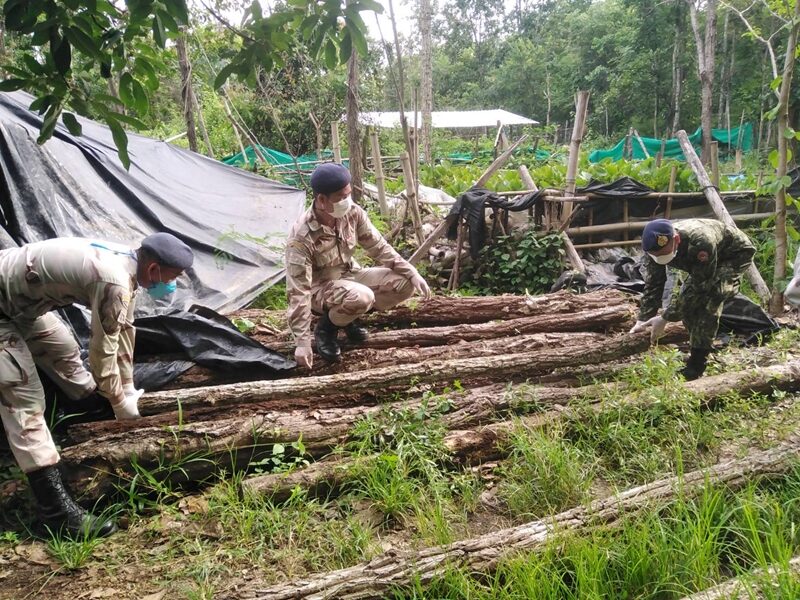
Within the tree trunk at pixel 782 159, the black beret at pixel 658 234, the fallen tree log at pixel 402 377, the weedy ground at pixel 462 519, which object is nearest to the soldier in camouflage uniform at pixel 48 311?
the weedy ground at pixel 462 519

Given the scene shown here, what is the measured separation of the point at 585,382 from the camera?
4.01 m

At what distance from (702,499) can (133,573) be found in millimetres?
2634

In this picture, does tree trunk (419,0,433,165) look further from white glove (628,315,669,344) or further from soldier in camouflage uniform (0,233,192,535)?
soldier in camouflage uniform (0,233,192,535)

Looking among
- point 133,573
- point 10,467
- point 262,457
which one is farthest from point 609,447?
point 10,467

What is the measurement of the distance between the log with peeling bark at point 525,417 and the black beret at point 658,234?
→ 0.99 m

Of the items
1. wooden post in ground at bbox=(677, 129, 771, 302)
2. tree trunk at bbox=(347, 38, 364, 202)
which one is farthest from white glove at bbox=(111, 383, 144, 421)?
wooden post in ground at bbox=(677, 129, 771, 302)

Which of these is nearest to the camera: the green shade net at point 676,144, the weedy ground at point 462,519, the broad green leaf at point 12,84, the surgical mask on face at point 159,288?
the broad green leaf at point 12,84

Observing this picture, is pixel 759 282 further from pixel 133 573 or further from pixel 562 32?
pixel 562 32

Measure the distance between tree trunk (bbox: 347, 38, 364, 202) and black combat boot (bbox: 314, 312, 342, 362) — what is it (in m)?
2.45

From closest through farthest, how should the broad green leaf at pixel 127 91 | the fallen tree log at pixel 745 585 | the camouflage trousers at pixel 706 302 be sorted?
Result: the broad green leaf at pixel 127 91
the fallen tree log at pixel 745 585
the camouflage trousers at pixel 706 302

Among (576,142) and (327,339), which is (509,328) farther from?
(576,142)

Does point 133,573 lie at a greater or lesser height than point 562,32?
lesser

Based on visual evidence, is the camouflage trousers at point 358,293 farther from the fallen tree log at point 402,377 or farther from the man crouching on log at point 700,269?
the man crouching on log at point 700,269

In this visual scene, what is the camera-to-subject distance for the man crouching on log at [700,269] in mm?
3818
